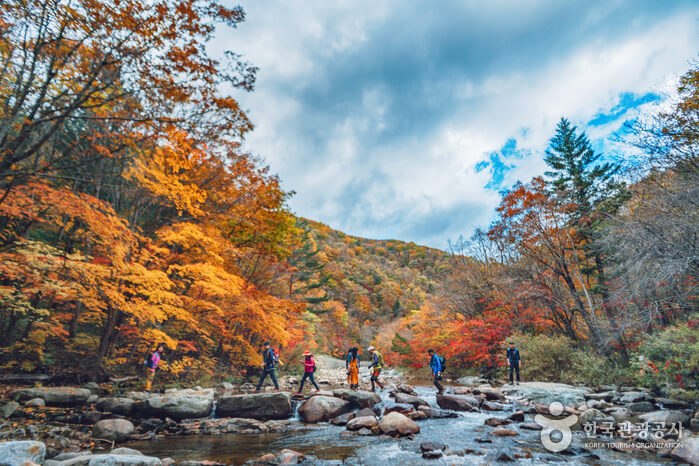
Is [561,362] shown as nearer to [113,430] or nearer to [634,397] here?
[634,397]

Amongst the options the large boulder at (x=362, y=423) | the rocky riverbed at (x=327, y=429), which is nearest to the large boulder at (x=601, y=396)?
the rocky riverbed at (x=327, y=429)

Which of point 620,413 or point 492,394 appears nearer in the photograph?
point 620,413

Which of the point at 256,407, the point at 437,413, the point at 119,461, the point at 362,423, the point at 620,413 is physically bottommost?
the point at 437,413

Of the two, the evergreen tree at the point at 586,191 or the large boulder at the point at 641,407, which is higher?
the evergreen tree at the point at 586,191

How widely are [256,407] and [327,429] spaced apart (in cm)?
248

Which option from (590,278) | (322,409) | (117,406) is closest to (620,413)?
(322,409)

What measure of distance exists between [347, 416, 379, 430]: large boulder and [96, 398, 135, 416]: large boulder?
19.9ft

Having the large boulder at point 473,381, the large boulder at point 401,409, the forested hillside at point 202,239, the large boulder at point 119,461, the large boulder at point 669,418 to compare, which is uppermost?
the forested hillside at point 202,239

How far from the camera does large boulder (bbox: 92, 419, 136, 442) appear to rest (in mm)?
6614

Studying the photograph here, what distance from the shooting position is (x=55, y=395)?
8.39m

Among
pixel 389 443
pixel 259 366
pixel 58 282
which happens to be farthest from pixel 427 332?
pixel 58 282

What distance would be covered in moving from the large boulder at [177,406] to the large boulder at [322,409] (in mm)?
2850

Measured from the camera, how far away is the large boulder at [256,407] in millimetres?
8906

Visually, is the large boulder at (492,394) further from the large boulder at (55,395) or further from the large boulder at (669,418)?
the large boulder at (55,395)
